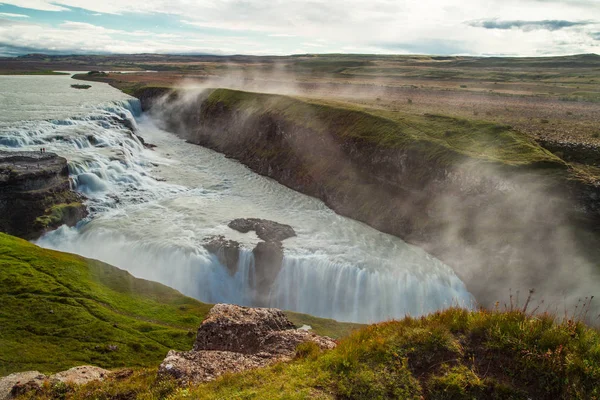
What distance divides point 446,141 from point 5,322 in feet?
137

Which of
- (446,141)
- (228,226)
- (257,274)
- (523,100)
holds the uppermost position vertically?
(523,100)

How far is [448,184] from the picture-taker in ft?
126

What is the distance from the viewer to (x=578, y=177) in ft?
105

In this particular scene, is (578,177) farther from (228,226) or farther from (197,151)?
(197,151)

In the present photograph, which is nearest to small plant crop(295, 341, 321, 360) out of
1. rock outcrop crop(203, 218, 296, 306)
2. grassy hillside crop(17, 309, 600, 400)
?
grassy hillside crop(17, 309, 600, 400)

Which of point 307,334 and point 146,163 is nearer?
point 307,334

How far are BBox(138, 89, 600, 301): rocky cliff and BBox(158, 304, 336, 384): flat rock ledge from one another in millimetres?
24220

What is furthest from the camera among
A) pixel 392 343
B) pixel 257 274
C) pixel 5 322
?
pixel 257 274

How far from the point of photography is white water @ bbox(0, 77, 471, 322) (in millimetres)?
32844

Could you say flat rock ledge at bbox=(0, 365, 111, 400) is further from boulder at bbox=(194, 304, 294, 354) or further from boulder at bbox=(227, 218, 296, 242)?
boulder at bbox=(227, 218, 296, 242)

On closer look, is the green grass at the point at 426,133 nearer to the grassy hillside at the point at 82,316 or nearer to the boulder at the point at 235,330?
the grassy hillside at the point at 82,316

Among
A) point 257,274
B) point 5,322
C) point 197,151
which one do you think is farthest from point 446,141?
point 197,151

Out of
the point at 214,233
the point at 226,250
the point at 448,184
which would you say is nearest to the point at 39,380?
the point at 226,250

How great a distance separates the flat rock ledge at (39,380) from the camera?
12688 mm
